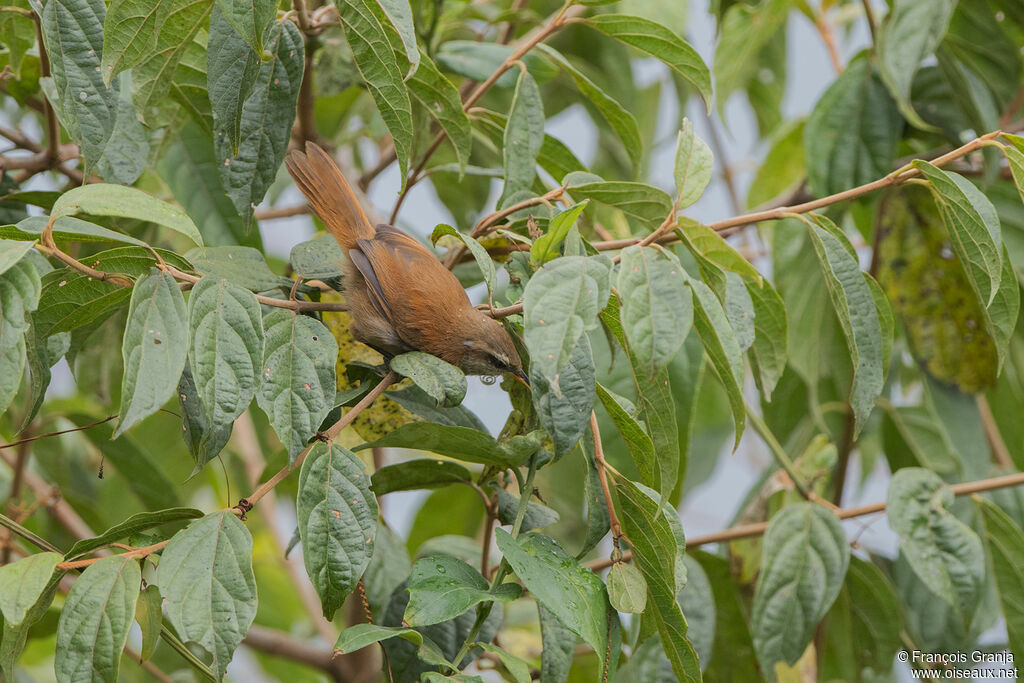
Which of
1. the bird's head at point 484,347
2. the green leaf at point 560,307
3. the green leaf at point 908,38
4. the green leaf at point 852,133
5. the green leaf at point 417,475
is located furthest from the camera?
the green leaf at point 852,133

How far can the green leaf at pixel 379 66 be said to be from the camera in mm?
1225

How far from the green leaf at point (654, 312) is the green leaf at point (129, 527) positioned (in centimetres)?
61

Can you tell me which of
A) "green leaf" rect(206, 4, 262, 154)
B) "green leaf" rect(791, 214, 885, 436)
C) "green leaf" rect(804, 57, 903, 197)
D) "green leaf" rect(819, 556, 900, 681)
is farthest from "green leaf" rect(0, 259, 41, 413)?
"green leaf" rect(804, 57, 903, 197)

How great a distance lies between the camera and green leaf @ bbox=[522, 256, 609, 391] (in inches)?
36.2

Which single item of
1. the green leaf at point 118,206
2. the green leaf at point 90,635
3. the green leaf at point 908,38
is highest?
the green leaf at point 908,38

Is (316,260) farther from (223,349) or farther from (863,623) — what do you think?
(863,623)

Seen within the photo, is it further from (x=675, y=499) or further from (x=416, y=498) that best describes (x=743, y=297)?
(x=416, y=498)

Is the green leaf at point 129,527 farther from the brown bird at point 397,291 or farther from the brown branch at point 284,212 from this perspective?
the brown branch at point 284,212

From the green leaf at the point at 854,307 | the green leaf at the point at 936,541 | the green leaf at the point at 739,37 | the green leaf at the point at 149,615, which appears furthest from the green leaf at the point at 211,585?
the green leaf at the point at 739,37

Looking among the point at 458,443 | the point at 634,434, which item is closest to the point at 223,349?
the point at 458,443

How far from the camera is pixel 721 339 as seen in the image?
108 centimetres

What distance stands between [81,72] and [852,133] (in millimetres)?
1718

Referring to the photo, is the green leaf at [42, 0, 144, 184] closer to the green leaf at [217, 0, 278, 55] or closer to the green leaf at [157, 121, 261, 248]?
the green leaf at [217, 0, 278, 55]

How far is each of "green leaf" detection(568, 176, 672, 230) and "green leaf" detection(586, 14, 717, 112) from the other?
10.1 inches
